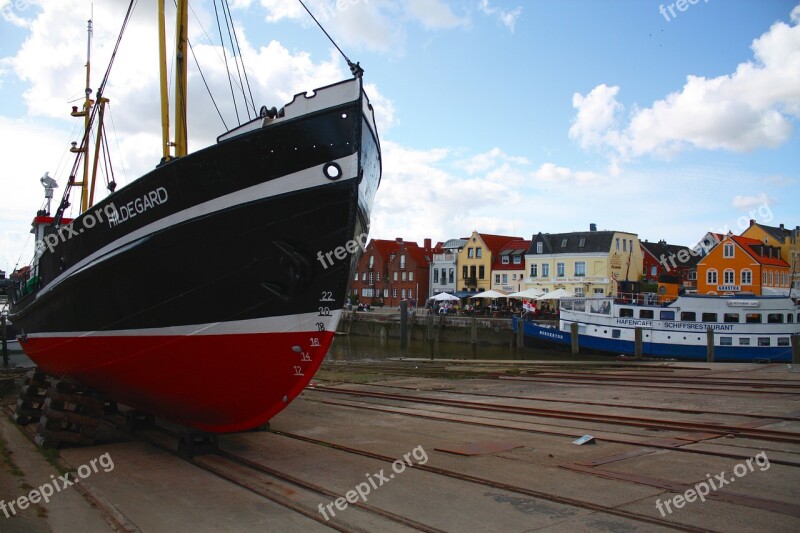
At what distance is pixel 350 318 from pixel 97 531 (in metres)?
51.6

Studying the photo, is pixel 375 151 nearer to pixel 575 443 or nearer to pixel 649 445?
pixel 575 443

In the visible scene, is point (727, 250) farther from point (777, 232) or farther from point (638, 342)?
point (638, 342)

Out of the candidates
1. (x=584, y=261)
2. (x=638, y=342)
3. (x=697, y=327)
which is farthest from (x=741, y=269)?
(x=638, y=342)

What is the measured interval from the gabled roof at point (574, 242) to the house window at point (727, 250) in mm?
8750

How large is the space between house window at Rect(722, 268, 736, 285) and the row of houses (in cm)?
8

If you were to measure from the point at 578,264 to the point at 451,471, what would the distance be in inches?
2025

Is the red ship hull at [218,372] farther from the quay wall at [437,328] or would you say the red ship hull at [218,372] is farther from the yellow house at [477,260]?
the yellow house at [477,260]

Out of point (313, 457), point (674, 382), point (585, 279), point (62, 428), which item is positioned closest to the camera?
point (313, 457)

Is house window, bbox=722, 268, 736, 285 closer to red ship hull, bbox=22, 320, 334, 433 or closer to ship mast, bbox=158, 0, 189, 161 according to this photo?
ship mast, bbox=158, 0, 189, 161

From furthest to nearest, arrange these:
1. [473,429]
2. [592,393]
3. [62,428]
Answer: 1. [592,393]
2. [473,429]
3. [62,428]

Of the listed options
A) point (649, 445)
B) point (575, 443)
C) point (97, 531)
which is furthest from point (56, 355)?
point (649, 445)

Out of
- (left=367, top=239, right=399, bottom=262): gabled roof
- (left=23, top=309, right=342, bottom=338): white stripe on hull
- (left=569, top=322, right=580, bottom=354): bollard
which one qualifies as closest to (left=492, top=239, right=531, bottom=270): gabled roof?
(left=367, top=239, right=399, bottom=262): gabled roof

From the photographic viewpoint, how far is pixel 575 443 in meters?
8.15

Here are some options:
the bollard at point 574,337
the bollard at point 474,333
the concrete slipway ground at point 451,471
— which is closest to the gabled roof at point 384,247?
the bollard at point 474,333
